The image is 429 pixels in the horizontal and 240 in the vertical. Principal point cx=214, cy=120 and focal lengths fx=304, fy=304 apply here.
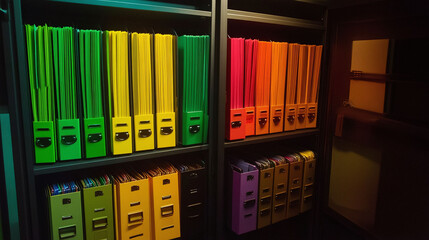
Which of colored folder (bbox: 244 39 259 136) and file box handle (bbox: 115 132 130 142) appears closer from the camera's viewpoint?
file box handle (bbox: 115 132 130 142)

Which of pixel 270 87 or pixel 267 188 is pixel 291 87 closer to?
pixel 270 87

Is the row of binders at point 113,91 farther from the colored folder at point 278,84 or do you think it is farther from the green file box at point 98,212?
the colored folder at point 278,84

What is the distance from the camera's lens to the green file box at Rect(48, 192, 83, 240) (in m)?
1.14

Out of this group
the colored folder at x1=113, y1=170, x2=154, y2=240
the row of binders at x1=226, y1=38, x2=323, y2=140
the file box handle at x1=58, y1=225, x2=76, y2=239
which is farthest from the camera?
the row of binders at x1=226, y1=38, x2=323, y2=140

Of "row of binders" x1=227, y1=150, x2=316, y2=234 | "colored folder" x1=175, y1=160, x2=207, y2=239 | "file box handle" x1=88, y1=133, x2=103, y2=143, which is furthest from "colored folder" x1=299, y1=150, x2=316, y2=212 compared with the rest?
"file box handle" x1=88, y1=133, x2=103, y2=143

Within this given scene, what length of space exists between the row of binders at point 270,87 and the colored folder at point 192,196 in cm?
23

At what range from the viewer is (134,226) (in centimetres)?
131

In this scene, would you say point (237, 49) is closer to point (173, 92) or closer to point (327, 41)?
point (173, 92)

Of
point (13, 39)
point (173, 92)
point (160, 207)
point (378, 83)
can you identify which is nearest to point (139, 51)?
point (173, 92)

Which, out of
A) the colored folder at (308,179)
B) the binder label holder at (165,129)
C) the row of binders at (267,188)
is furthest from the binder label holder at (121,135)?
the colored folder at (308,179)

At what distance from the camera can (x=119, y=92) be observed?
1220 mm

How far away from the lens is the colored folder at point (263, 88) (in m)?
1.53

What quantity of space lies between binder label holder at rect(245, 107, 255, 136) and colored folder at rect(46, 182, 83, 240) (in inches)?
32.7

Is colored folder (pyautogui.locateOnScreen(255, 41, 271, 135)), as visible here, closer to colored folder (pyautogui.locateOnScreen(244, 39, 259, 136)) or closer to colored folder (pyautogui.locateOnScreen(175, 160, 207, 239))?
colored folder (pyautogui.locateOnScreen(244, 39, 259, 136))
